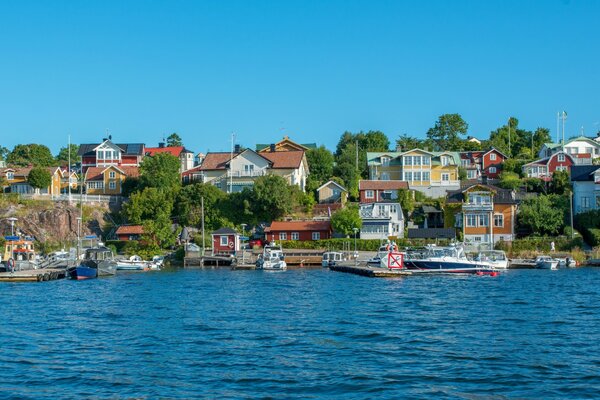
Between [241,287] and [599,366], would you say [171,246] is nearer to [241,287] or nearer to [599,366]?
[241,287]

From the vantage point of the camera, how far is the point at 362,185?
83938mm

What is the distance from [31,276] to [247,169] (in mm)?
34946

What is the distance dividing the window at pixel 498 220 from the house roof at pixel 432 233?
13.5ft

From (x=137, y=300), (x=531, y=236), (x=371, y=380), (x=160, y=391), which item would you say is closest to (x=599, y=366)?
(x=371, y=380)

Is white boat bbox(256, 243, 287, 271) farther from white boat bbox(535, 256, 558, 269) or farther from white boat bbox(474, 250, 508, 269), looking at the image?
white boat bbox(535, 256, 558, 269)

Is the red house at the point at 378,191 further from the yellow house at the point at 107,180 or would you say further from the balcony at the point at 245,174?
the yellow house at the point at 107,180

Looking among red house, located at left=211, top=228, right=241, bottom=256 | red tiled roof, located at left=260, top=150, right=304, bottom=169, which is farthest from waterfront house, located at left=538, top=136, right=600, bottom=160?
red house, located at left=211, top=228, right=241, bottom=256

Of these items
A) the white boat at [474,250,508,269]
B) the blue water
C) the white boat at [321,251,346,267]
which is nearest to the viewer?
the blue water

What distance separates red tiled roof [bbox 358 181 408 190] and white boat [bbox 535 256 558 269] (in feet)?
64.2

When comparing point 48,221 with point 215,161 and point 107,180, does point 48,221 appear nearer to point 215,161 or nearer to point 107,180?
point 107,180

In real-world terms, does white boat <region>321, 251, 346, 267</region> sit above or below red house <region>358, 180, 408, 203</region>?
below

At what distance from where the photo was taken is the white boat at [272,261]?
224 ft

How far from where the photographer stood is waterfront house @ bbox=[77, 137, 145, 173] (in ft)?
330

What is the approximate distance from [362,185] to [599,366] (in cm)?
6007
